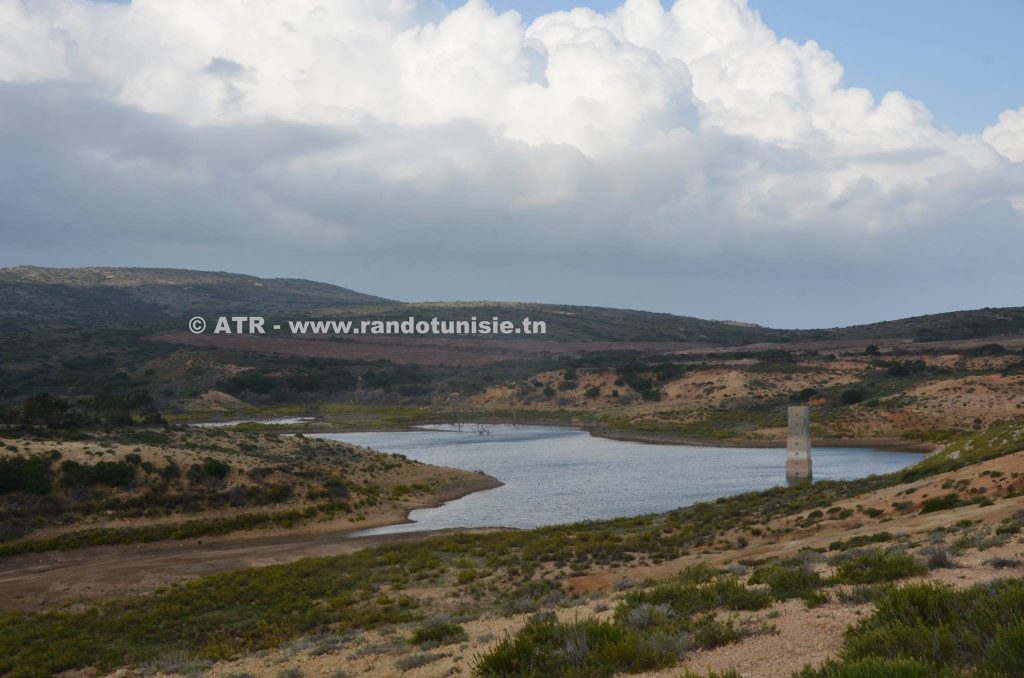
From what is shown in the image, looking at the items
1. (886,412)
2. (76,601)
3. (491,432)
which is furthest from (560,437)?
(76,601)

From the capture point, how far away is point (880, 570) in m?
13.8

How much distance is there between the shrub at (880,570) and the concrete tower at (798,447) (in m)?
43.7

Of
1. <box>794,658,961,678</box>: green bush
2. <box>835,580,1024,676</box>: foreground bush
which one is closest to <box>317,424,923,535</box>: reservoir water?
<box>835,580,1024,676</box>: foreground bush

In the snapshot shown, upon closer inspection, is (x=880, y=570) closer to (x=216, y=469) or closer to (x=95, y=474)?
(x=95, y=474)

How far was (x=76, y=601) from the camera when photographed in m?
28.5

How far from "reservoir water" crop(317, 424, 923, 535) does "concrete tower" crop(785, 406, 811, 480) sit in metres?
0.99

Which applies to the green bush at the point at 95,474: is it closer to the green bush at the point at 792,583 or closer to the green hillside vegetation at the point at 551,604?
the green hillside vegetation at the point at 551,604

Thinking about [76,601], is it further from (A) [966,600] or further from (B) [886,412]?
(B) [886,412]

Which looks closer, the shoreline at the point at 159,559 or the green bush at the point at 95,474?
the shoreline at the point at 159,559

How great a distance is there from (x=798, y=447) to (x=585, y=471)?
614 inches

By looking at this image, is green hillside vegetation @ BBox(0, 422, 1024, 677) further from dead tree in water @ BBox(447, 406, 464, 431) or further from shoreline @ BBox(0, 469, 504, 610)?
dead tree in water @ BBox(447, 406, 464, 431)

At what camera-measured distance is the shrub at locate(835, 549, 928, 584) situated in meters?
13.6

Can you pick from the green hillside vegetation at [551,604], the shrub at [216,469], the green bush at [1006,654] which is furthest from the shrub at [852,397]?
the green bush at [1006,654]

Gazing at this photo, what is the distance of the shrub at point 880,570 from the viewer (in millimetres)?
13570
